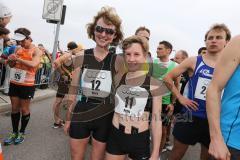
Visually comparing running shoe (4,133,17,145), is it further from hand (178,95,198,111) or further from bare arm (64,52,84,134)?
hand (178,95,198,111)

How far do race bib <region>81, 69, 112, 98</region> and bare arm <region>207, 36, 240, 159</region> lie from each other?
1.18 m

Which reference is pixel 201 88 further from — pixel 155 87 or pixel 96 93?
pixel 96 93

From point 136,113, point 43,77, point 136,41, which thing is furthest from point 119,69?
point 43,77

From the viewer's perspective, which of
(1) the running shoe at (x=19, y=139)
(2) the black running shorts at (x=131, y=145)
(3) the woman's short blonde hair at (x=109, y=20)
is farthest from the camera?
(1) the running shoe at (x=19, y=139)

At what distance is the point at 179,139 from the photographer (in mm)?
3660

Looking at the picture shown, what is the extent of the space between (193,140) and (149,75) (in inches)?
42.2

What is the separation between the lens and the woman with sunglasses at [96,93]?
305cm

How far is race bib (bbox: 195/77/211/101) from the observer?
11.8 feet

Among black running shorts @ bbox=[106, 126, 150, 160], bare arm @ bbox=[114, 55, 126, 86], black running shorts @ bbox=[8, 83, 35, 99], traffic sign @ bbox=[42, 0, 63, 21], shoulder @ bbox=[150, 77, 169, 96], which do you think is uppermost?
traffic sign @ bbox=[42, 0, 63, 21]

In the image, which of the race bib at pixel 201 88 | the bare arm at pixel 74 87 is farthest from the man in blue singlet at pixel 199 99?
the bare arm at pixel 74 87

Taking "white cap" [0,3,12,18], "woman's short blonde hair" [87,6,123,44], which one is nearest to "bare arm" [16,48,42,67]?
"white cap" [0,3,12,18]

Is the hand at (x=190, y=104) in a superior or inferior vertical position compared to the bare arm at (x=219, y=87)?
inferior

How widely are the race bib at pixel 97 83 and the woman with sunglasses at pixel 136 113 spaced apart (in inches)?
6.7

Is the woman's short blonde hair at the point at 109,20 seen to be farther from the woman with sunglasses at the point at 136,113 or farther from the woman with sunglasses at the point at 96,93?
the woman with sunglasses at the point at 136,113
